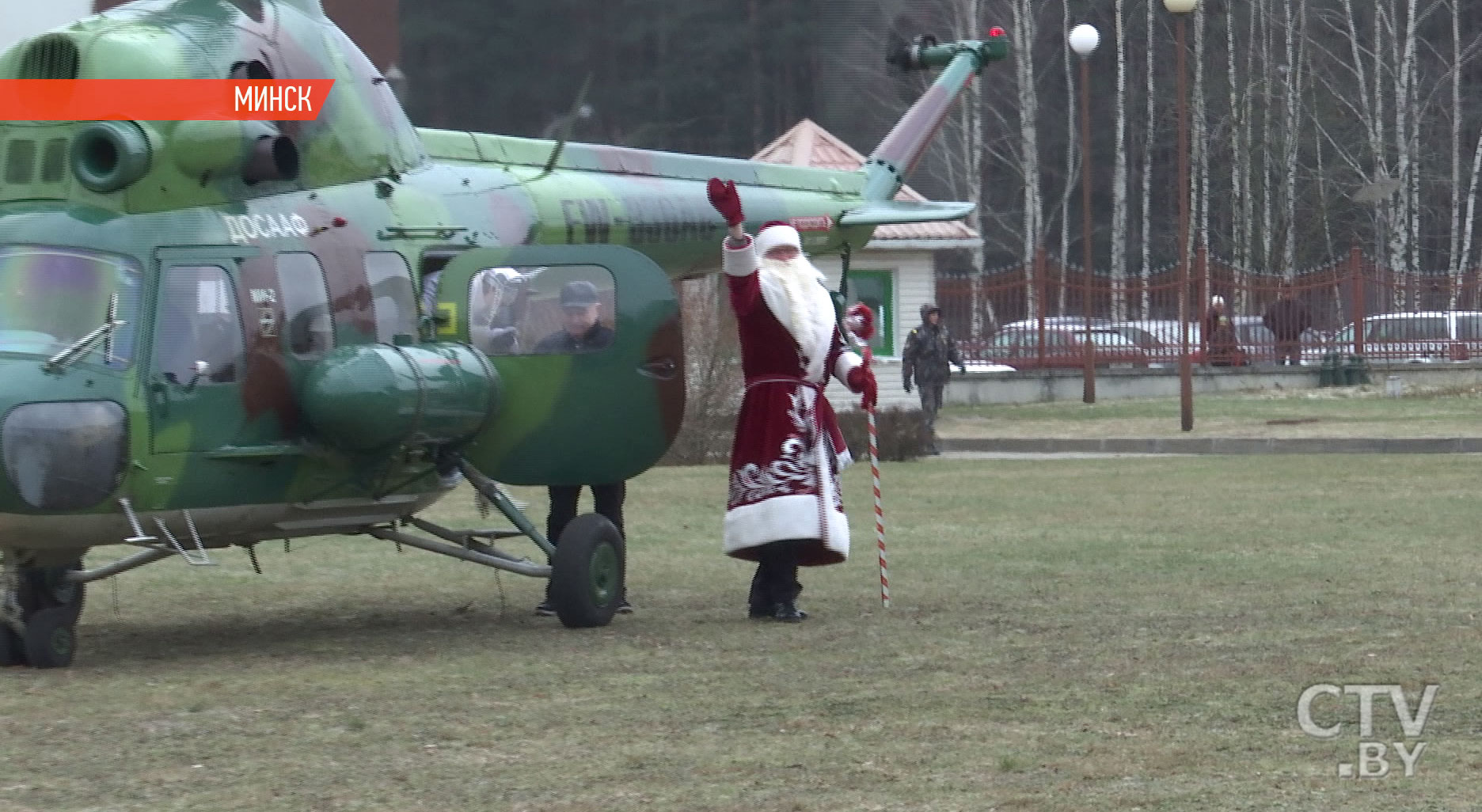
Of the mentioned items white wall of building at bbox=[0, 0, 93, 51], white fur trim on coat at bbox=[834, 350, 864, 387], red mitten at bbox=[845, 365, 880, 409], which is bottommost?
red mitten at bbox=[845, 365, 880, 409]

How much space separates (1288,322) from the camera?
122ft

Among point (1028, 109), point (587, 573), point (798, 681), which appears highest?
point (1028, 109)

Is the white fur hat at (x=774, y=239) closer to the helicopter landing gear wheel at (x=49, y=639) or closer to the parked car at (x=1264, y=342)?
the helicopter landing gear wheel at (x=49, y=639)

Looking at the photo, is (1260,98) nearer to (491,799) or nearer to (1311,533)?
(1311,533)

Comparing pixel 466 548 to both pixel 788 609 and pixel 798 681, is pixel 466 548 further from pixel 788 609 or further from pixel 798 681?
pixel 798 681

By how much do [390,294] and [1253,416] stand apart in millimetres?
20489

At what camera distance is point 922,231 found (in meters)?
32.8

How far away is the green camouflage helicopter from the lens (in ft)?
29.1

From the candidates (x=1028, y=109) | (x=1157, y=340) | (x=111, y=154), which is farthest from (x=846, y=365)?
(x=1028, y=109)

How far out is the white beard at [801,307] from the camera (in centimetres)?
1027

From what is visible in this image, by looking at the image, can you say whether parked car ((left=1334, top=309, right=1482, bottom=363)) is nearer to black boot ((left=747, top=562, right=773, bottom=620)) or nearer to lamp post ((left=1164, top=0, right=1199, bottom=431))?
lamp post ((left=1164, top=0, right=1199, bottom=431))

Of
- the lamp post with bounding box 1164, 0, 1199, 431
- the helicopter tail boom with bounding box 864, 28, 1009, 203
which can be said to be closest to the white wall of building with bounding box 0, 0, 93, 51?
the helicopter tail boom with bounding box 864, 28, 1009, 203

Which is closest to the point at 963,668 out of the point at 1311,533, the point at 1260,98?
the point at 1311,533

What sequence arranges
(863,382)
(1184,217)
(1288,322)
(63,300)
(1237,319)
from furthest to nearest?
(1237,319), (1288,322), (1184,217), (863,382), (63,300)
